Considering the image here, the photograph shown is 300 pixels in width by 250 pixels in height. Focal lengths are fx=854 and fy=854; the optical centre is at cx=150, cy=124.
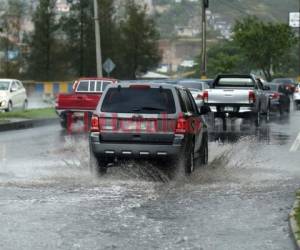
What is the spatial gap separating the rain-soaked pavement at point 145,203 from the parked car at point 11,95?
17.2 meters

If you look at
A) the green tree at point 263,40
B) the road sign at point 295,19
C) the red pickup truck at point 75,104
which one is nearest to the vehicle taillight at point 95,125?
the red pickup truck at point 75,104

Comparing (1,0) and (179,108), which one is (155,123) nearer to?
(179,108)

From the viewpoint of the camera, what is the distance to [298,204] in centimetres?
1096

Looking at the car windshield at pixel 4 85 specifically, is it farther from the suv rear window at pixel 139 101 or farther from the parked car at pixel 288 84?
the suv rear window at pixel 139 101

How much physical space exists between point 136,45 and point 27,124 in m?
42.8

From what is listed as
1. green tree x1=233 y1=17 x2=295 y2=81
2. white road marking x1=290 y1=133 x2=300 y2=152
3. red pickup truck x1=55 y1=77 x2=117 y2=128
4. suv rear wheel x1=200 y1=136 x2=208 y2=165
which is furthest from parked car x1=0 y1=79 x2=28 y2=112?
green tree x1=233 y1=17 x2=295 y2=81

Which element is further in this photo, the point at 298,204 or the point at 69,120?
the point at 69,120

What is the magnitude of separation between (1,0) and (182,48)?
67603 mm

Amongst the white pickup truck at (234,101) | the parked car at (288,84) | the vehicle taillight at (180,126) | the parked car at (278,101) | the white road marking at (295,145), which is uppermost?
the vehicle taillight at (180,126)

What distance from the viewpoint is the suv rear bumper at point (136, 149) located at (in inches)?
552


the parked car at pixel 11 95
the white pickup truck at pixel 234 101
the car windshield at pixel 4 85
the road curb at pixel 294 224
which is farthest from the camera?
the car windshield at pixel 4 85

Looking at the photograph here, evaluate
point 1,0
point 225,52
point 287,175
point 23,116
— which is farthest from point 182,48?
point 287,175

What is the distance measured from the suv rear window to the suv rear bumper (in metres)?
0.56

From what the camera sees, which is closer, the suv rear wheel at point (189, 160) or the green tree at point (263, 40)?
the suv rear wheel at point (189, 160)
